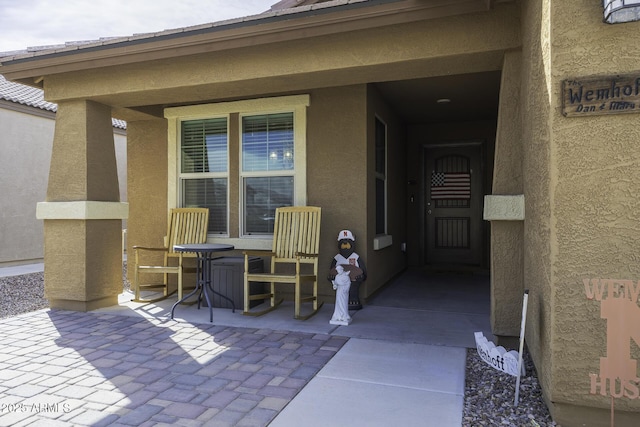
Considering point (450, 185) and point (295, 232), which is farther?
point (450, 185)

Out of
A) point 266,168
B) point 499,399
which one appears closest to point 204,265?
point 266,168

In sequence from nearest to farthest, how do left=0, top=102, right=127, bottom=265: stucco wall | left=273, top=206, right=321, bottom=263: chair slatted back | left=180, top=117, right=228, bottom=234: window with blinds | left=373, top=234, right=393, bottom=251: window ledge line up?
left=273, top=206, right=321, bottom=263: chair slatted back → left=373, top=234, right=393, bottom=251: window ledge → left=180, top=117, right=228, bottom=234: window with blinds → left=0, top=102, right=127, bottom=265: stucco wall

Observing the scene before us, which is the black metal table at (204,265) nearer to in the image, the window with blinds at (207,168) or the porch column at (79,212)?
the window with blinds at (207,168)

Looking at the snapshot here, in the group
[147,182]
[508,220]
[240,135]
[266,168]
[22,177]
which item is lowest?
[508,220]

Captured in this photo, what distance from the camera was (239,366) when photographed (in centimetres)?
308

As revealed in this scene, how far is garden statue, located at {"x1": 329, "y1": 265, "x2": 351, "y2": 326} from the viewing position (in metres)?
4.18

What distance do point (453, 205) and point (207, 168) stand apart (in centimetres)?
444

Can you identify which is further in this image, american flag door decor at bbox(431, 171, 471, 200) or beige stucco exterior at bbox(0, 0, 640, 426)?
american flag door decor at bbox(431, 171, 471, 200)

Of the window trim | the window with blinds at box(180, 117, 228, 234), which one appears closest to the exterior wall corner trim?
the window trim

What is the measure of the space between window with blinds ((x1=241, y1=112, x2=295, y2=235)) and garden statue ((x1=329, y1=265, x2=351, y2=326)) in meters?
1.39

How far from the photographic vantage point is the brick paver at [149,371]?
2.37 metres

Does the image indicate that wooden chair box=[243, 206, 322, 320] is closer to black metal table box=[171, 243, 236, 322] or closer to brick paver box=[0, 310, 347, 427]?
black metal table box=[171, 243, 236, 322]

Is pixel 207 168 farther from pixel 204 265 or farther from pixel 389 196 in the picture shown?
pixel 389 196

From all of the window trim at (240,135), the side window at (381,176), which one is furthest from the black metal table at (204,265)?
the side window at (381,176)
